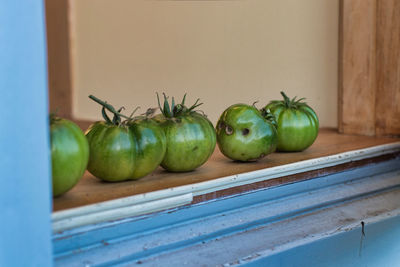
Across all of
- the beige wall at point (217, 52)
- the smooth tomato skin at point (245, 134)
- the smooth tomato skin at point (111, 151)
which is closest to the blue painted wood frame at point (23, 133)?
the smooth tomato skin at point (111, 151)

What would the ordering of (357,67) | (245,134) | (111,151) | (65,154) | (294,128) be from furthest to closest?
(357,67)
(294,128)
(245,134)
(111,151)
(65,154)

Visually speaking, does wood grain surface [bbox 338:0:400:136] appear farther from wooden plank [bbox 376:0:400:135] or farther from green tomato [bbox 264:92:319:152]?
green tomato [bbox 264:92:319:152]

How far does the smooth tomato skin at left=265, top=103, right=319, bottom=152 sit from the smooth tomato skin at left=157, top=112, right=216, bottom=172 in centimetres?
31

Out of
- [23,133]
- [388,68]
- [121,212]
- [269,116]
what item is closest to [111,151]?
[121,212]

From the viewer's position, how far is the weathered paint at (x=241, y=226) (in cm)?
90

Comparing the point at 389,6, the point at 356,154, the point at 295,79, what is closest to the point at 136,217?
the point at 356,154

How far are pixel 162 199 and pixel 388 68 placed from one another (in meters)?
1.06

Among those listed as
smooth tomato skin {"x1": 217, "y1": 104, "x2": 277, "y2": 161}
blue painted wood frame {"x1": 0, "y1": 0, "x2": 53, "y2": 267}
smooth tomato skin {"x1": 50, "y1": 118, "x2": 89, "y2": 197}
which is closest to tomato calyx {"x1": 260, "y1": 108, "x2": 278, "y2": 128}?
smooth tomato skin {"x1": 217, "y1": 104, "x2": 277, "y2": 161}

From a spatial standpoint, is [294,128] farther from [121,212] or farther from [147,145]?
[121,212]

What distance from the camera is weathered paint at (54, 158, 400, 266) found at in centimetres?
90

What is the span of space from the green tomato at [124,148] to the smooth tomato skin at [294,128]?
17.8 inches

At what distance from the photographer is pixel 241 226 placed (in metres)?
1.11

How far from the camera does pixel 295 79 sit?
81.9 inches

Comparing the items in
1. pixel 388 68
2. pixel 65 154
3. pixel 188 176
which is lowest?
pixel 188 176
